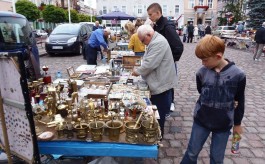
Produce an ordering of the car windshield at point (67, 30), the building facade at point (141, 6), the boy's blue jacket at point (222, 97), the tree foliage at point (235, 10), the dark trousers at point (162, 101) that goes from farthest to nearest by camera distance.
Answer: the building facade at point (141, 6) < the tree foliage at point (235, 10) < the car windshield at point (67, 30) < the dark trousers at point (162, 101) < the boy's blue jacket at point (222, 97)

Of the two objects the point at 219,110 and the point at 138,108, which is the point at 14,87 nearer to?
the point at 138,108

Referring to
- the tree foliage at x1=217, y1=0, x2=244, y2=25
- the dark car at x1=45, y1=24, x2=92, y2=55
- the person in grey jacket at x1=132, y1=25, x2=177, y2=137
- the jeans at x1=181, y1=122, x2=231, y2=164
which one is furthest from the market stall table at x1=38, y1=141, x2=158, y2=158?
the tree foliage at x1=217, y1=0, x2=244, y2=25

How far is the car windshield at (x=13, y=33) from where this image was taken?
20.0 feet

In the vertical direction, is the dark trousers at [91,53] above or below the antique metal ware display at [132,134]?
above

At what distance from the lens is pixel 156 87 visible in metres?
3.01

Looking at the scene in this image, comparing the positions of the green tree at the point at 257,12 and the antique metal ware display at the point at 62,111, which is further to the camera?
the green tree at the point at 257,12

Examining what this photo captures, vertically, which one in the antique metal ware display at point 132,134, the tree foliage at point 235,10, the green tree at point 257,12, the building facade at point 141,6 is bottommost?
the antique metal ware display at point 132,134

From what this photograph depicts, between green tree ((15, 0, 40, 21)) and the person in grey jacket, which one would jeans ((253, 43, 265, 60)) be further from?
green tree ((15, 0, 40, 21))

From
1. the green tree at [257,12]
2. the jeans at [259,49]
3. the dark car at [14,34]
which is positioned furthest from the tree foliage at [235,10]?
the dark car at [14,34]

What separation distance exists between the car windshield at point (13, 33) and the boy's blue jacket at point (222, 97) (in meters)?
5.52

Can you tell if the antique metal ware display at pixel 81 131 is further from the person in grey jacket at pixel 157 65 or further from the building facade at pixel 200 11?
the building facade at pixel 200 11

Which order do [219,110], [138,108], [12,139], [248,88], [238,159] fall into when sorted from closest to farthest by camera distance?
[12,139] → [219,110] → [138,108] → [238,159] → [248,88]

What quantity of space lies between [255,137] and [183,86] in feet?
10.1

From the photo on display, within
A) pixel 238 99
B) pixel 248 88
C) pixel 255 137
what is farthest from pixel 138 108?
pixel 248 88
